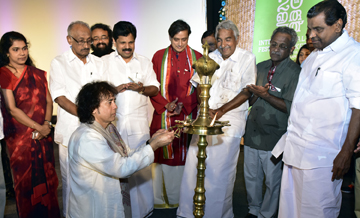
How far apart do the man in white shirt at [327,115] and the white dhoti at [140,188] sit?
152cm

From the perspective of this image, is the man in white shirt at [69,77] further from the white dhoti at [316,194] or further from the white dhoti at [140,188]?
the white dhoti at [316,194]

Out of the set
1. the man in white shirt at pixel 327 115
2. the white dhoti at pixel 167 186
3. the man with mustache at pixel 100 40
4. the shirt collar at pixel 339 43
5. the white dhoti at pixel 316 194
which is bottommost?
the white dhoti at pixel 167 186

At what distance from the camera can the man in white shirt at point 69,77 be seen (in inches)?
109

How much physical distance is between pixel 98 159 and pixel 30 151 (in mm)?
1356

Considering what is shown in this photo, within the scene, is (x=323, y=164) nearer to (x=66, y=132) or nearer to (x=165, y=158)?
(x=165, y=158)

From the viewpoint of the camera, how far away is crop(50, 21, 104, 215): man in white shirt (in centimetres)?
277

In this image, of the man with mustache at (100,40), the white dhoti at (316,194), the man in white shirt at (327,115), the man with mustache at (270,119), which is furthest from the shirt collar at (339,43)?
the man with mustache at (100,40)

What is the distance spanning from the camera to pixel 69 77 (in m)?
2.82

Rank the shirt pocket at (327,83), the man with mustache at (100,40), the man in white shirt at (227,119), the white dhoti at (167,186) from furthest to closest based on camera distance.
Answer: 1. the man with mustache at (100,40)
2. the white dhoti at (167,186)
3. the man in white shirt at (227,119)
4. the shirt pocket at (327,83)

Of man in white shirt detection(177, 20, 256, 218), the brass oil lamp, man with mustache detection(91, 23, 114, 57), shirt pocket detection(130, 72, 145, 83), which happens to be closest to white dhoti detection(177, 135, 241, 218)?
man in white shirt detection(177, 20, 256, 218)

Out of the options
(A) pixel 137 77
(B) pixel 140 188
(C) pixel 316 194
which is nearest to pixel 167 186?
(B) pixel 140 188

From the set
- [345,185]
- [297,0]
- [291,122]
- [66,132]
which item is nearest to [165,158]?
[66,132]

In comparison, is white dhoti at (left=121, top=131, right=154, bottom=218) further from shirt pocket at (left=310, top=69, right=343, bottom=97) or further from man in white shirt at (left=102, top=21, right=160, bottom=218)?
shirt pocket at (left=310, top=69, right=343, bottom=97)

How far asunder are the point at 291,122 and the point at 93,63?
1.95m
